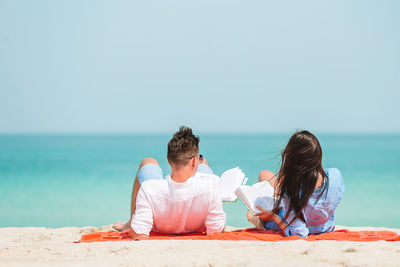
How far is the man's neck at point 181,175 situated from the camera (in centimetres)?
358

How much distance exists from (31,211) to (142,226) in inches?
296

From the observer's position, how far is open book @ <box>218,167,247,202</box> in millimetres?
3945

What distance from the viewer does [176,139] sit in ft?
11.5

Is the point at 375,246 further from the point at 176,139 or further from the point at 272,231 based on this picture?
the point at 176,139

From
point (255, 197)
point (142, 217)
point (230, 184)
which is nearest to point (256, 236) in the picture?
point (255, 197)

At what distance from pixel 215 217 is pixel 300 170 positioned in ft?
2.79

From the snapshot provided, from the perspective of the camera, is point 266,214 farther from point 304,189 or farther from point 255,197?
point 304,189

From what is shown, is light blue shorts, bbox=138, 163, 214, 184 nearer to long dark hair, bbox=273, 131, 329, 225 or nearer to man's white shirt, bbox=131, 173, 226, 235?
man's white shirt, bbox=131, 173, 226, 235

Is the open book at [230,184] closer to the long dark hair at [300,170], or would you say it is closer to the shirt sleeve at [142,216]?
the long dark hair at [300,170]

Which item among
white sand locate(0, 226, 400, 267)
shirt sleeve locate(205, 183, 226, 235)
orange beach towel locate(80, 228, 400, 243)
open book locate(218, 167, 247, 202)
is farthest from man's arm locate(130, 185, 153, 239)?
open book locate(218, 167, 247, 202)

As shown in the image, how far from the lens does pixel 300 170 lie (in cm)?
361

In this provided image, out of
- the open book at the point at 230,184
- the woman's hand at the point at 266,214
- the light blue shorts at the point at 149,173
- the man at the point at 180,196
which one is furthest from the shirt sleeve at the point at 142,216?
the woman's hand at the point at 266,214

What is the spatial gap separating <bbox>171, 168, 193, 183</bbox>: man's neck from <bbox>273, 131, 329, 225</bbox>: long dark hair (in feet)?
2.66

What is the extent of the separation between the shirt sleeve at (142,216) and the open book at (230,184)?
2.27 ft
